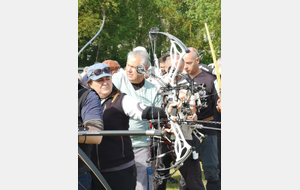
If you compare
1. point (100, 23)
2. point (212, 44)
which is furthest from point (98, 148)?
point (212, 44)

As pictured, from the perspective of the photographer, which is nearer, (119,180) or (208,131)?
(119,180)

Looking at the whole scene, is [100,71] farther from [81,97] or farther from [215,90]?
[215,90]

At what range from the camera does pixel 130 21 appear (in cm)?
216

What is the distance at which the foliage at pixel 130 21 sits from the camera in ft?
6.95

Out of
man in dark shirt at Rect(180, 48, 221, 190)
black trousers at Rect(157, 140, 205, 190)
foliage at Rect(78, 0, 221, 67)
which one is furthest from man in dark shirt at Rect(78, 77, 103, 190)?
man in dark shirt at Rect(180, 48, 221, 190)

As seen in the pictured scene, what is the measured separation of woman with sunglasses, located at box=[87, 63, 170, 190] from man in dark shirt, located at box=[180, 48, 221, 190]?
937 mm

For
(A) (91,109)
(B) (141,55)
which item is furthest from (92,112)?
(B) (141,55)

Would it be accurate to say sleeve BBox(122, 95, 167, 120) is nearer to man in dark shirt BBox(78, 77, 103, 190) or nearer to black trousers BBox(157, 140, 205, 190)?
man in dark shirt BBox(78, 77, 103, 190)

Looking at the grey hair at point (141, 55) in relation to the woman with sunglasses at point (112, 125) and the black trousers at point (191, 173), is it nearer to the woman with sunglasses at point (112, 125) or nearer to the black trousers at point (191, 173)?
the woman with sunglasses at point (112, 125)

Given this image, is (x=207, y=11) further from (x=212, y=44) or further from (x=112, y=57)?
(x=112, y=57)

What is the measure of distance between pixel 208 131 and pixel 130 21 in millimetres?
1158

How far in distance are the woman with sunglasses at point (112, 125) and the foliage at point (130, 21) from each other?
0.14m

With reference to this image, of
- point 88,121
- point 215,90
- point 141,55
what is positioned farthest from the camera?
point 215,90

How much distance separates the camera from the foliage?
212cm
